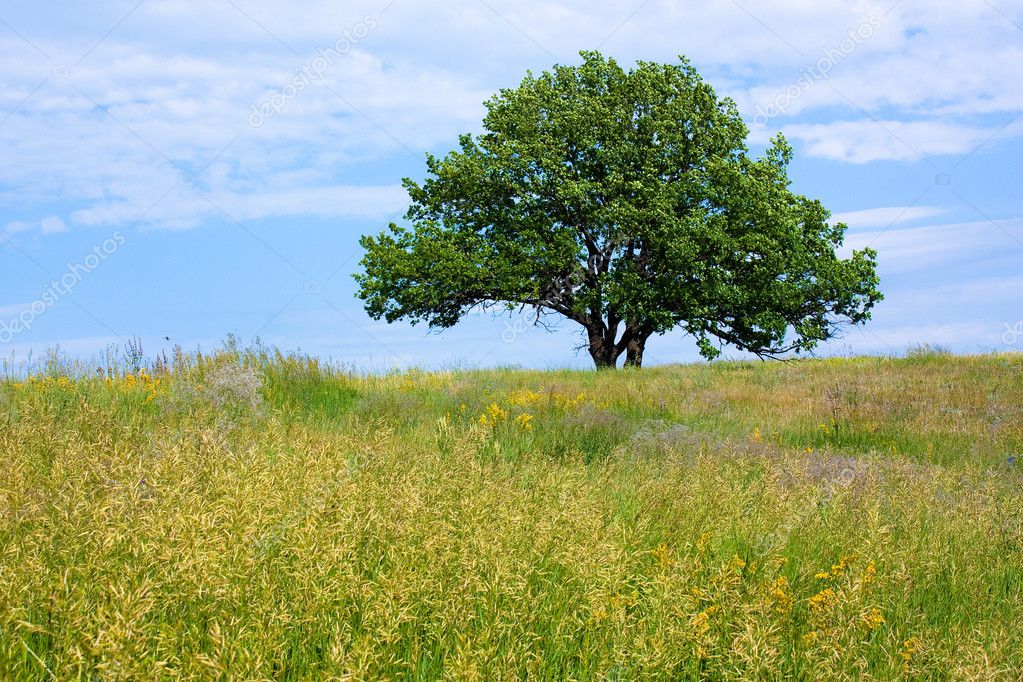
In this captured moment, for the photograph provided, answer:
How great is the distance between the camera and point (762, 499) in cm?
575

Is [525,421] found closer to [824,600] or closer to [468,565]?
[824,600]

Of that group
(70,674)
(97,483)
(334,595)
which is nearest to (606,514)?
(334,595)

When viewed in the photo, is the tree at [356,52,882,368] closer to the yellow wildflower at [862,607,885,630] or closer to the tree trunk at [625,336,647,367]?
the tree trunk at [625,336,647,367]

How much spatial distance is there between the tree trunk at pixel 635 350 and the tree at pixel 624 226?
0.82 metres

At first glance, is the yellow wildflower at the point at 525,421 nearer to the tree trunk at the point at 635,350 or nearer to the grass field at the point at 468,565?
the grass field at the point at 468,565

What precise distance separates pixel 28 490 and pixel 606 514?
317 cm

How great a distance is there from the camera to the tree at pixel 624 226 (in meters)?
22.4

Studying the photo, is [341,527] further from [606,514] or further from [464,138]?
[464,138]

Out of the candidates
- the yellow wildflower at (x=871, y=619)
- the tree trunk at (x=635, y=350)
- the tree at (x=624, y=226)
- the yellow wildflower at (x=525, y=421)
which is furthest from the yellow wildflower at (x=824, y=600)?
the tree trunk at (x=635, y=350)

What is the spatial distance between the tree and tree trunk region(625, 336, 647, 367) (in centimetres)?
82

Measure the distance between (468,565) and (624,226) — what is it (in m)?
20.0

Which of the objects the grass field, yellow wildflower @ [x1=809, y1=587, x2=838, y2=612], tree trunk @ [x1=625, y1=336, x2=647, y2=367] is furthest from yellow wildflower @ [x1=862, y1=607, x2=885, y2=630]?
tree trunk @ [x1=625, y1=336, x2=647, y2=367]

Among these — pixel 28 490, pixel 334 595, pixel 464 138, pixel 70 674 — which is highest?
pixel 464 138

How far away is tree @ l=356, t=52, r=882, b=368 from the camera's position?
Answer: 73.5ft
